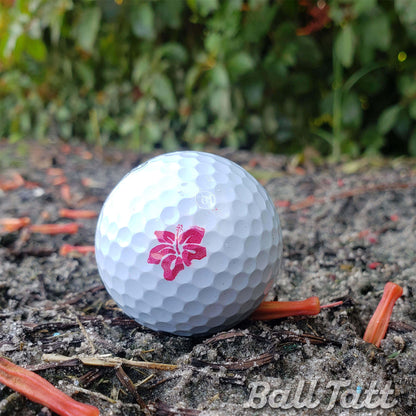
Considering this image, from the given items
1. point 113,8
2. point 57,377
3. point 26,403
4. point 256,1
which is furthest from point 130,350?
point 113,8

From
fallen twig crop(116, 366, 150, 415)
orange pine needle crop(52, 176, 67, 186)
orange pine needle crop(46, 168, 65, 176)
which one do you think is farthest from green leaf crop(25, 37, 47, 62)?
fallen twig crop(116, 366, 150, 415)

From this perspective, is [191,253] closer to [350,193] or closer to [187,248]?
[187,248]

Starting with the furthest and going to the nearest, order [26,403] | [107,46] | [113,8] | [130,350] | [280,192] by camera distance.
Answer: [107,46] < [113,8] < [280,192] < [130,350] < [26,403]

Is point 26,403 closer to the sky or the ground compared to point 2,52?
closer to the ground

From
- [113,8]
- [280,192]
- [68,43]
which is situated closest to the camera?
[280,192]

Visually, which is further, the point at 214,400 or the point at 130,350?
the point at 130,350

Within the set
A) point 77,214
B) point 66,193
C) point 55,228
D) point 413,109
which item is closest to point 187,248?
point 55,228

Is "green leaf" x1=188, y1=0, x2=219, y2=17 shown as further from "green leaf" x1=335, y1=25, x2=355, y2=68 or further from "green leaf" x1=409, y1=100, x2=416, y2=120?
"green leaf" x1=409, y1=100, x2=416, y2=120

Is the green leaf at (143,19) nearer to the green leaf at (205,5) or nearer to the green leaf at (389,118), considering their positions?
the green leaf at (205,5)

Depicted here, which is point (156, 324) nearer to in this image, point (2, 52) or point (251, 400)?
point (251, 400)
